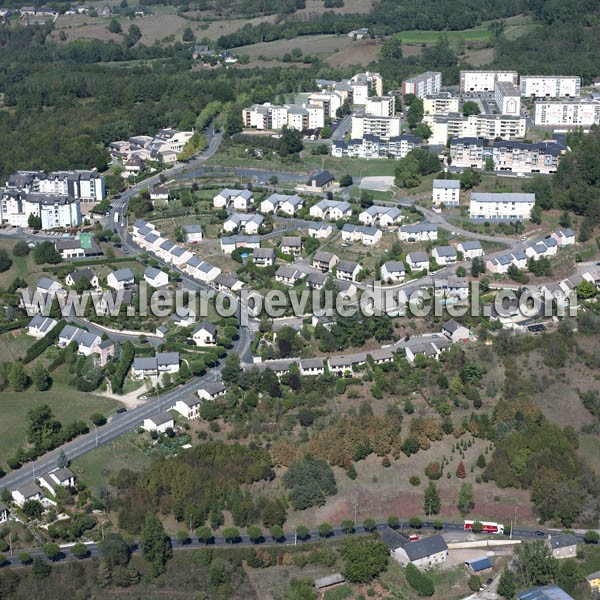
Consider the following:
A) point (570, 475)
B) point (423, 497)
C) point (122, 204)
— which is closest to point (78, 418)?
point (423, 497)

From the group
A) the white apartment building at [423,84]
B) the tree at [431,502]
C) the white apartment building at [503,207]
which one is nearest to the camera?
the tree at [431,502]

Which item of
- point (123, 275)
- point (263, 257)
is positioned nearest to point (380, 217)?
point (263, 257)

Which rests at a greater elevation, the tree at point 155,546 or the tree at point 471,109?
the tree at point 471,109

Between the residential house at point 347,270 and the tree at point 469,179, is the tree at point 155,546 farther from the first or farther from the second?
the tree at point 469,179

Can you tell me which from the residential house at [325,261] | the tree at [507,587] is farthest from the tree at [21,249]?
the tree at [507,587]

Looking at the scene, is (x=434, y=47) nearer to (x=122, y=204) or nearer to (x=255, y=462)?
(x=122, y=204)

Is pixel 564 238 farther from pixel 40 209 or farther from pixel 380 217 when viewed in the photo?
pixel 40 209

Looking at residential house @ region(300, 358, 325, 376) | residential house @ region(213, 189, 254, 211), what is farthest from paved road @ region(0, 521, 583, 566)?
residential house @ region(213, 189, 254, 211)
